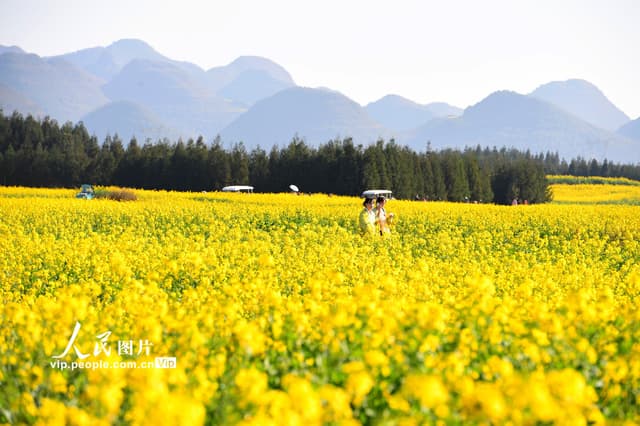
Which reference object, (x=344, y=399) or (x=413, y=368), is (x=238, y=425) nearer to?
(x=344, y=399)

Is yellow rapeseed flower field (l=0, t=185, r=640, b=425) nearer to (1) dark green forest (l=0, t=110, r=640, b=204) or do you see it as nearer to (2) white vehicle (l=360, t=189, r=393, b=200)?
(2) white vehicle (l=360, t=189, r=393, b=200)

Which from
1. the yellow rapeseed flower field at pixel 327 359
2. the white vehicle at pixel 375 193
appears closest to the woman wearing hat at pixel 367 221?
the yellow rapeseed flower field at pixel 327 359

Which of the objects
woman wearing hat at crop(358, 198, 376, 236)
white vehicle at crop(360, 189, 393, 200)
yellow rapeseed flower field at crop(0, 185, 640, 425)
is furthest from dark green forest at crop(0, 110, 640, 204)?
yellow rapeseed flower field at crop(0, 185, 640, 425)

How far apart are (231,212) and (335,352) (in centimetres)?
2255

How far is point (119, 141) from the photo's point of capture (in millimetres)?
80438

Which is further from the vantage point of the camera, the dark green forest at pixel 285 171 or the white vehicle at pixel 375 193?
the dark green forest at pixel 285 171

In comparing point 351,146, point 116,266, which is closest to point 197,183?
point 351,146

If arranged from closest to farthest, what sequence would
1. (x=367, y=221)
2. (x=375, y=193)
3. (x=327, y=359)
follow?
1. (x=327, y=359)
2. (x=367, y=221)
3. (x=375, y=193)

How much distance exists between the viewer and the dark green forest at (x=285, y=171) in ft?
198

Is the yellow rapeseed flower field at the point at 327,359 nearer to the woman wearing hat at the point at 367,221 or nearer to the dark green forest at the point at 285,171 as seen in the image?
the woman wearing hat at the point at 367,221

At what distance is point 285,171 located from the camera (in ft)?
211

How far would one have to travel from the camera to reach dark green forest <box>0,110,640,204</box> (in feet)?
198

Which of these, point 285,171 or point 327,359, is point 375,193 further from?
point 327,359

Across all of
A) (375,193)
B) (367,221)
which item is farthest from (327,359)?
(375,193)
